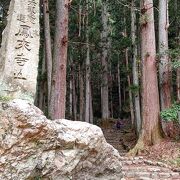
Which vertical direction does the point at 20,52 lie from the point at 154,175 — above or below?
above

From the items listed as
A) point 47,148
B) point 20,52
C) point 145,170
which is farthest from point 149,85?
point 47,148

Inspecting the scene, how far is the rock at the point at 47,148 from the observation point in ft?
18.3

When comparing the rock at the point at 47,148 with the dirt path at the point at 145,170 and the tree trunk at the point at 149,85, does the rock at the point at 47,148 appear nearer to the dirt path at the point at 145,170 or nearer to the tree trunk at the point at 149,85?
the dirt path at the point at 145,170

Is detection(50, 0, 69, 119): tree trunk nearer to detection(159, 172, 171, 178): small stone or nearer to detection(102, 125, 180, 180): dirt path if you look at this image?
detection(102, 125, 180, 180): dirt path

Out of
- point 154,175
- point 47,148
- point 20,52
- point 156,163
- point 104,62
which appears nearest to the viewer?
point 47,148

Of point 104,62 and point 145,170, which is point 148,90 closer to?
point 145,170

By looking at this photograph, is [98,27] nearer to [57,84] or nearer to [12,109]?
[57,84]

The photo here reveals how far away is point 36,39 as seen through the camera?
7312 millimetres

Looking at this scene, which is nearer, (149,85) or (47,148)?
(47,148)

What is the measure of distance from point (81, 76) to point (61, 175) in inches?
756

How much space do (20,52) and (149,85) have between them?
20.9 feet

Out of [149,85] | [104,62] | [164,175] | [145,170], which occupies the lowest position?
[164,175]

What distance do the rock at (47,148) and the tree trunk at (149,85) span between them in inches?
197

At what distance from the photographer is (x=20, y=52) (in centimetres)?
702
